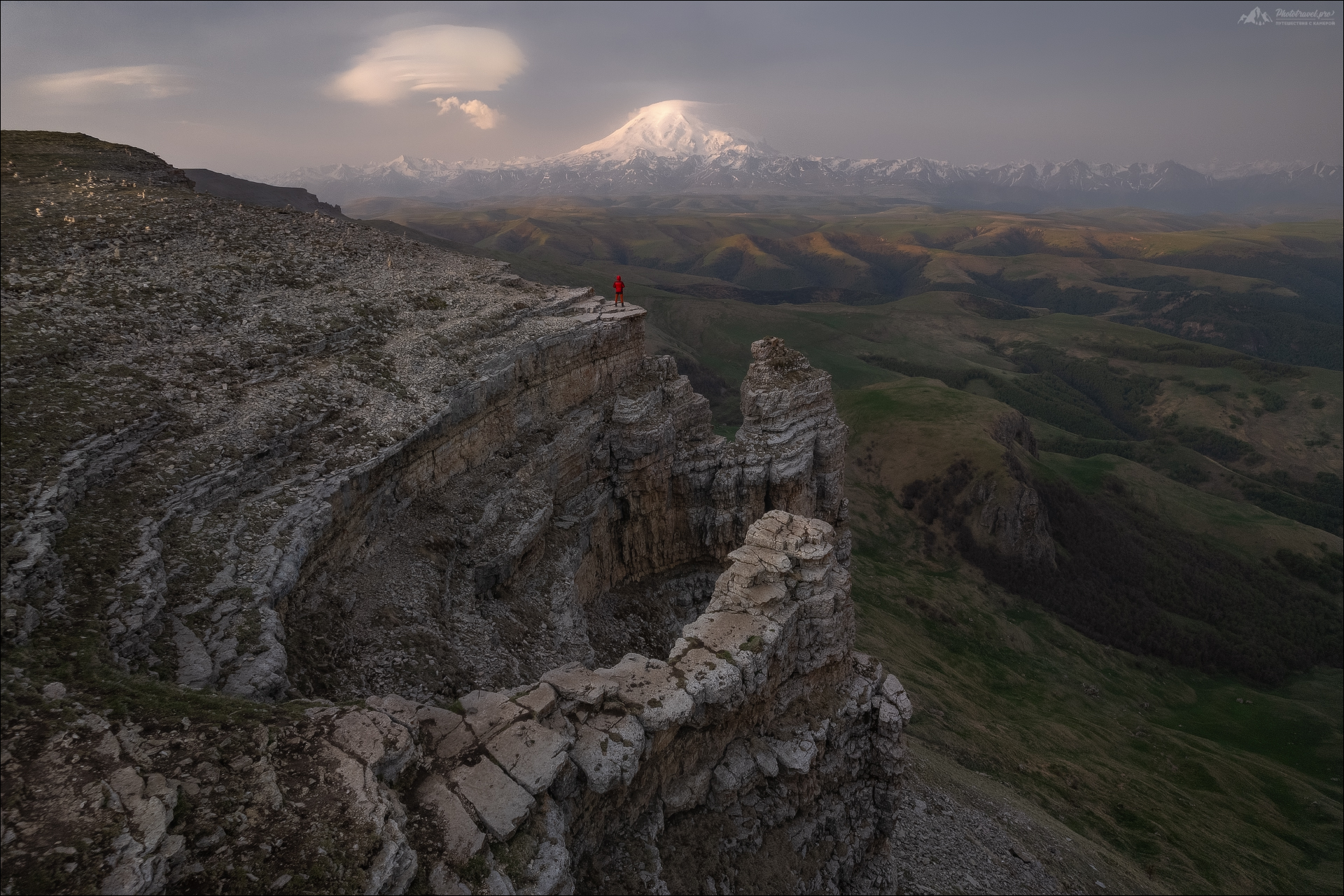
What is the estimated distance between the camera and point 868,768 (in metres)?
34.3

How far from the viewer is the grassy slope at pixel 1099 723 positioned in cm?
6625

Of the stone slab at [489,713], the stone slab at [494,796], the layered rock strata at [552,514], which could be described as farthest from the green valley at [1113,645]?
the stone slab at [494,796]

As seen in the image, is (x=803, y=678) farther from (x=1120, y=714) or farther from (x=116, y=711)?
(x=1120, y=714)

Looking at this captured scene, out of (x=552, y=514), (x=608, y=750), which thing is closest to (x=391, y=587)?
(x=552, y=514)

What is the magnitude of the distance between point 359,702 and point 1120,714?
130720mm

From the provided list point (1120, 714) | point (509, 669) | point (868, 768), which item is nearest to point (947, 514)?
point (1120, 714)

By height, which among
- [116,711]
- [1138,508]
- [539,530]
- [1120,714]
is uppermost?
[116,711]

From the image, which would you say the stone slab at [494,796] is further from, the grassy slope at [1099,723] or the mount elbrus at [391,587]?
the grassy slope at [1099,723]

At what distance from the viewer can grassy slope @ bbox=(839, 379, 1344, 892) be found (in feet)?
217

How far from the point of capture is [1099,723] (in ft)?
323

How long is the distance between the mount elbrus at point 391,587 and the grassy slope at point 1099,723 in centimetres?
3546

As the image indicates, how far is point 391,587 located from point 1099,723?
113m

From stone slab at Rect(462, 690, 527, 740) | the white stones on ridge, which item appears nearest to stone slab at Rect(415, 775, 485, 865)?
stone slab at Rect(462, 690, 527, 740)

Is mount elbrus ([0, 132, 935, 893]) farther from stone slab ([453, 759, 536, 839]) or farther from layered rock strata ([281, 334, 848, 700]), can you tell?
layered rock strata ([281, 334, 848, 700])
